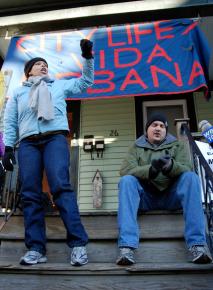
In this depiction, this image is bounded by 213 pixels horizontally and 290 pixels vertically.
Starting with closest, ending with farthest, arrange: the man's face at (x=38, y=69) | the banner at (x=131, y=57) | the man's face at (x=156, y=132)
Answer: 1. the man's face at (x=38, y=69)
2. the man's face at (x=156, y=132)
3. the banner at (x=131, y=57)

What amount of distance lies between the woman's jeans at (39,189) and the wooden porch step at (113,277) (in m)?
0.19

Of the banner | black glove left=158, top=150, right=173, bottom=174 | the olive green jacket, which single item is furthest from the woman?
the banner

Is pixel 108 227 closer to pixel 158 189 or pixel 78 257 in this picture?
pixel 158 189

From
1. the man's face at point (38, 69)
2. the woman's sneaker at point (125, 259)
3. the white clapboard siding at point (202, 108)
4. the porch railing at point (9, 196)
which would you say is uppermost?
the white clapboard siding at point (202, 108)

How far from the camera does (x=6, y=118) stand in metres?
2.91

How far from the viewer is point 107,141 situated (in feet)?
18.7

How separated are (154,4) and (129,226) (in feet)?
12.3

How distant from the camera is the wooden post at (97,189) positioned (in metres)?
5.29

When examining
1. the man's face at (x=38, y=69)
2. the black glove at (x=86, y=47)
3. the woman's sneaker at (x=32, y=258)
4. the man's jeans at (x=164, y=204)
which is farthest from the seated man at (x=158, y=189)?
the man's face at (x=38, y=69)

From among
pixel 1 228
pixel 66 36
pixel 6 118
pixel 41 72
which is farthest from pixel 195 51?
pixel 1 228

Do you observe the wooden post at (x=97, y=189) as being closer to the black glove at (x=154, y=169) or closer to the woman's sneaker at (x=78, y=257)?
the black glove at (x=154, y=169)

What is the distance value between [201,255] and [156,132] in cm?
123

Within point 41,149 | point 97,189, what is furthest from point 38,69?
point 97,189

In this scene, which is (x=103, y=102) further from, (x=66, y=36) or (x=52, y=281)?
(x=52, y=281)
